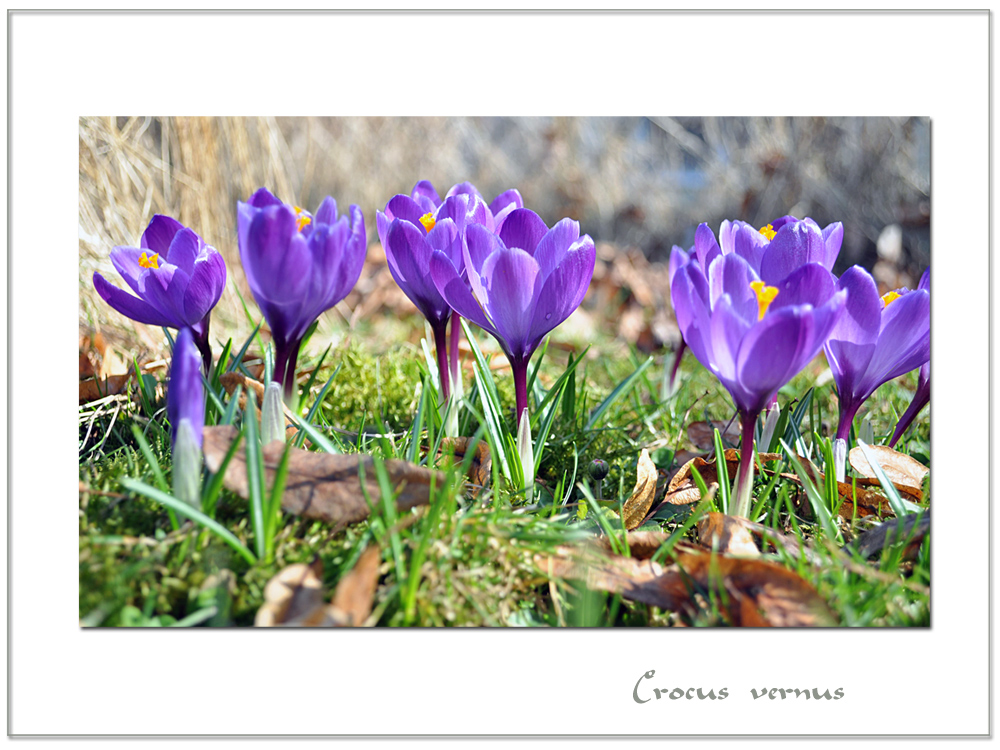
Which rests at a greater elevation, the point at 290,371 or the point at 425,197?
the point at 425,197

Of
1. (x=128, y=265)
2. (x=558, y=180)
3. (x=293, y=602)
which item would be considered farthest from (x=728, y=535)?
(x=558, y=180)

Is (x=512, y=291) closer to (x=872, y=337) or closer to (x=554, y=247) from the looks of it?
(x=554, y=247)

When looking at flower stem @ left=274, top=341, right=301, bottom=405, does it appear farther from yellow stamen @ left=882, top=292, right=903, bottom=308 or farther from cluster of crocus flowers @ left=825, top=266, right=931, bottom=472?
yellow stamen @ left=882, top=292, right=903, bottom=308

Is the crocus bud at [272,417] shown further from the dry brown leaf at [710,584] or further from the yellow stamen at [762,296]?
the yellow stamen at [762,296]

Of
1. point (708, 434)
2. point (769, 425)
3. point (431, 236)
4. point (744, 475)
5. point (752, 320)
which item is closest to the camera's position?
point (752, 320)

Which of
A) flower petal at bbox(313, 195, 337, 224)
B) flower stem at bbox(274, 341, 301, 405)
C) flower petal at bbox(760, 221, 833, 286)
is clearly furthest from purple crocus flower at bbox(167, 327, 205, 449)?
flower petal at bbox(760, 221, 833, 286)

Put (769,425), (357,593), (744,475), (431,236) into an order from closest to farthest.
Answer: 1. (357,593)
2. (744,475)
3. (431,236)
4. (769,425)
